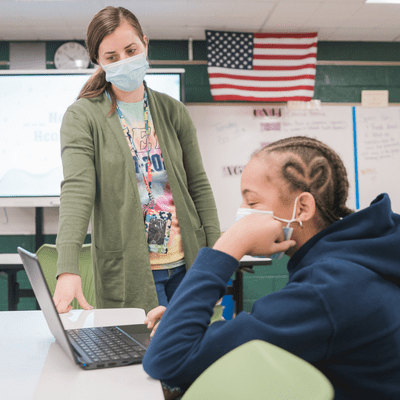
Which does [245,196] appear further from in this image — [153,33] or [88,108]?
[153,33]

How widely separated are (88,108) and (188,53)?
2616 mm

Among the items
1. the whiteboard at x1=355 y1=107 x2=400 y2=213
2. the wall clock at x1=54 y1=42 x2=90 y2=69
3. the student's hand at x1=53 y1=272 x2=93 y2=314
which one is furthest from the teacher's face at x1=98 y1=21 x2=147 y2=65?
the whiteboard at x1=355 y1=107 x2=400 y2=213

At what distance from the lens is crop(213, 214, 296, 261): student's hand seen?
0.73 m

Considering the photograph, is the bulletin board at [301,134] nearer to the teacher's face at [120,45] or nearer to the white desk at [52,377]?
the teacher's face at [120,45]

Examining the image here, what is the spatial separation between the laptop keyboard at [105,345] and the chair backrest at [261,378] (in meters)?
0.35

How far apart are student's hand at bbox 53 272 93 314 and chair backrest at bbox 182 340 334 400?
26.2 inches

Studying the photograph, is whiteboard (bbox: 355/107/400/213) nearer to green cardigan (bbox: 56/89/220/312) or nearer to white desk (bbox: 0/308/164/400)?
green cardigan (bbox: 56/89/220/312)

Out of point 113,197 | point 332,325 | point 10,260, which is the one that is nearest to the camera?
point 332,325

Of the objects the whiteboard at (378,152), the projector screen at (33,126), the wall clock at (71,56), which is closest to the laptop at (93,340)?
the projector screen at (33,126)

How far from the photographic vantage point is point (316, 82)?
3729mm

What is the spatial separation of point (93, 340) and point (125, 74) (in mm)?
888

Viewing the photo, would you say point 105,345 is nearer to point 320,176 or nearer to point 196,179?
point 320,176

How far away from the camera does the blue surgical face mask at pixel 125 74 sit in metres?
1.32

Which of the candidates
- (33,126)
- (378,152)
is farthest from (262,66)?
(33,126)
